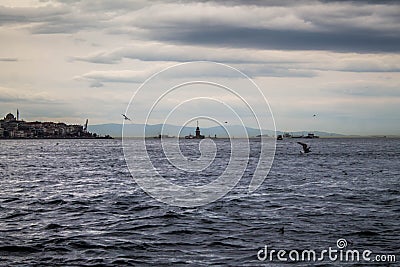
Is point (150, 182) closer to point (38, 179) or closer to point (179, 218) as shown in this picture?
point (38, 179)

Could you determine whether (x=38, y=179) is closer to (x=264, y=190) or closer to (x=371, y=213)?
(x=264, y=190)

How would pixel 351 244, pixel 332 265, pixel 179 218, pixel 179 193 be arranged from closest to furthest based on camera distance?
pixel 332 265 < pixel 351 244 < pixel 179 218 < pixel 179 193

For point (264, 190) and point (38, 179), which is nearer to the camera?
point (264, 190)

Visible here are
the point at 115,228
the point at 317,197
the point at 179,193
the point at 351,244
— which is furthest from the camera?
the point at 179,193

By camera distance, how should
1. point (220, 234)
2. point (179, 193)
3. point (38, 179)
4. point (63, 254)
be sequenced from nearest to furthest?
1. point (63, 254)
2. point (220, 234)
3. point (179, 193)
4. point (38, 179)

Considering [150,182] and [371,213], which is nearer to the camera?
[371,213]

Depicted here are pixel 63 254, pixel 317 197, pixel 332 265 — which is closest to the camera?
pixel 332 265

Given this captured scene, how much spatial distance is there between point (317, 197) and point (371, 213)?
9.58m

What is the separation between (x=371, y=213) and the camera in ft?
128

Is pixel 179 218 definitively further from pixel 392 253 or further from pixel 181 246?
pixel 392 253

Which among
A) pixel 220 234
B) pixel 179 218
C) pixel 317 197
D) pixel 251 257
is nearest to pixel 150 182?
pixel 317 197

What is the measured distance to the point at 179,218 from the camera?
1458 inches

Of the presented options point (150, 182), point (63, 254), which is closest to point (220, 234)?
point (63, 254)

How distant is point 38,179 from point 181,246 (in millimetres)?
44750
